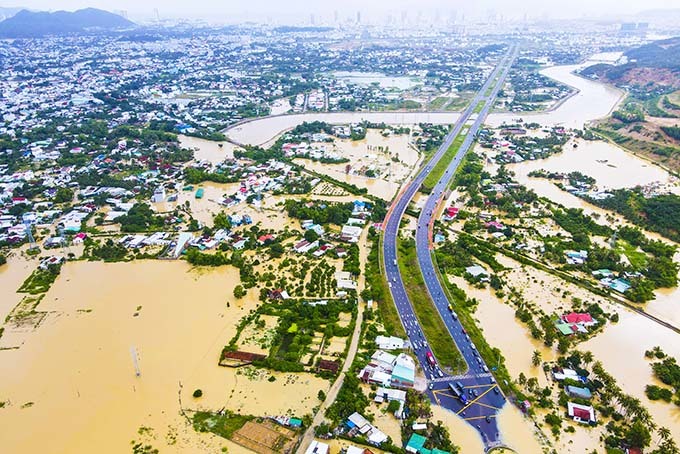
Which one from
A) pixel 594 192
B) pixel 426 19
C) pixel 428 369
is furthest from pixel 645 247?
pixel 426 19

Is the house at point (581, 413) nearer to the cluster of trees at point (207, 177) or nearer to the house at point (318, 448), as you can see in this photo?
the house at point (318, 448)

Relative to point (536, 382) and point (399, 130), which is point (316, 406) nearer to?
point (536, 382)

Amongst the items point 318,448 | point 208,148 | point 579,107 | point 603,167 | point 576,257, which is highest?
point 318,448

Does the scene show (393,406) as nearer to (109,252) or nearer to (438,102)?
(109,252)

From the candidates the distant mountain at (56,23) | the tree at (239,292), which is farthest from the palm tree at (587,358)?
the distant mountain at (56,23)

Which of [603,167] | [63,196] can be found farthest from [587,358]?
[63,196]
